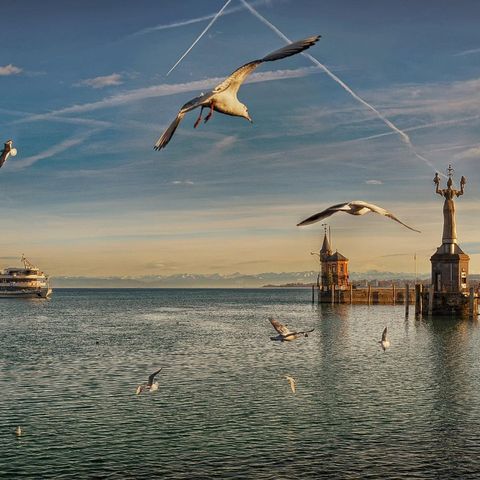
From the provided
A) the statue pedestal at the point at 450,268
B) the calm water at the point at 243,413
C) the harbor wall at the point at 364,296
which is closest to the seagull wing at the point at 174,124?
the calm water at the point at 243,413

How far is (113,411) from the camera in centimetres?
3256

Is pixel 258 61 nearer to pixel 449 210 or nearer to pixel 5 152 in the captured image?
pixel 5 152

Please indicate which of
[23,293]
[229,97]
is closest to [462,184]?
[229,97]

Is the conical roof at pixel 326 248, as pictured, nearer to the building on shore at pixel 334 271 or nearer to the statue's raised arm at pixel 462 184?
the building on shore at pixel 334 271

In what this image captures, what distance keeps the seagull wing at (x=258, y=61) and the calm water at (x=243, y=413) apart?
600 inches

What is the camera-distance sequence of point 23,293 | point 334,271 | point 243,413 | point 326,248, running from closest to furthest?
point 243,413
point 334,271
point 326,248
point 23,293

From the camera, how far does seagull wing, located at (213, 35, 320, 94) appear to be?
424 inches

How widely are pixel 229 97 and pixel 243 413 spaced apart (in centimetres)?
2228

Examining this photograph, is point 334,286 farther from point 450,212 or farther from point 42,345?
point 42,345

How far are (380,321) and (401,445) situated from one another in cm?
7262

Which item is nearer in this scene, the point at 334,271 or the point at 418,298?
the point at 418,298

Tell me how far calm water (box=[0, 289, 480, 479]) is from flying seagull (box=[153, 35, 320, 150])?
48.5 feet

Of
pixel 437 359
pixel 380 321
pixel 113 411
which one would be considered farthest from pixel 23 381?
pixel 380 321

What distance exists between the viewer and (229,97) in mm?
12023
